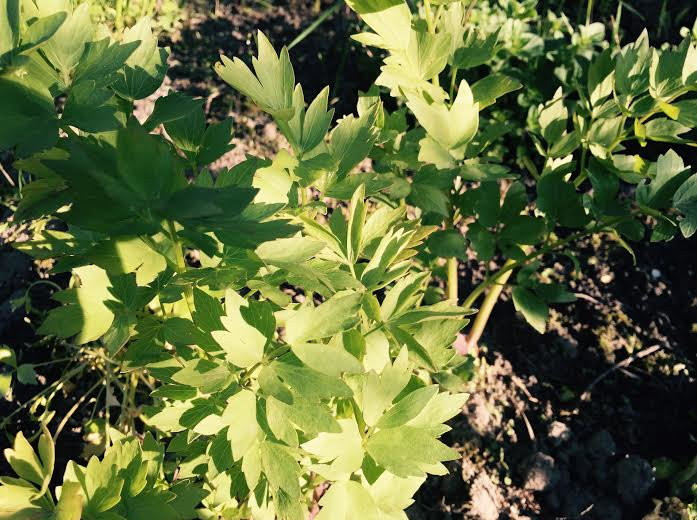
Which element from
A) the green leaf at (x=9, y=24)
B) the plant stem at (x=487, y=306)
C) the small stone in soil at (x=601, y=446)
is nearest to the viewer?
the green leaf at (x=9, y=24)

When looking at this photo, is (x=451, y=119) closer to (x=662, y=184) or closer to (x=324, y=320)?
(x=662, y=184)

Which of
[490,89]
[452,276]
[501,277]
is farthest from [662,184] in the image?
[452,276]

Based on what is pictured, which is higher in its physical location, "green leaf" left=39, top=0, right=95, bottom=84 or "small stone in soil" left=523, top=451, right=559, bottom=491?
"green leaf" left=39, top=0, right=95, bottom=84

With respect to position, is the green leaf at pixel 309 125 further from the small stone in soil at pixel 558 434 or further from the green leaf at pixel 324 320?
the small stone in soil at pixel 558 434

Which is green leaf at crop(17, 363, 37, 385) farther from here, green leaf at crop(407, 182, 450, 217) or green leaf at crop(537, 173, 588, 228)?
green leaf at crop(537, 173, 588, 228)

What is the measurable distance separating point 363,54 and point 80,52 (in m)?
1.95

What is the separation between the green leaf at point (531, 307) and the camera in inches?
59.8

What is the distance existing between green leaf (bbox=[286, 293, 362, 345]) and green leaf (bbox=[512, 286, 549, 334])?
817 mm

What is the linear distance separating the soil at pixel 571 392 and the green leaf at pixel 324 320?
3.38 feet

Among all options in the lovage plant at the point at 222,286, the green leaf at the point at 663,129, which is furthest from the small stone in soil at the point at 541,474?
the green leaf at the point at 663,129

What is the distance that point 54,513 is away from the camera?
85cm

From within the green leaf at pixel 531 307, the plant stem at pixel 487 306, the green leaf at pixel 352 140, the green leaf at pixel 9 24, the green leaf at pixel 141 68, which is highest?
the green leaf at pixel 9 24

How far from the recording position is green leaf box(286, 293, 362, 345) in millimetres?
818

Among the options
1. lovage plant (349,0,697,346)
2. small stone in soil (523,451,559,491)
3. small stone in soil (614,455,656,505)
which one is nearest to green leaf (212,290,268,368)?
lovage plant (349,0,697,346)
